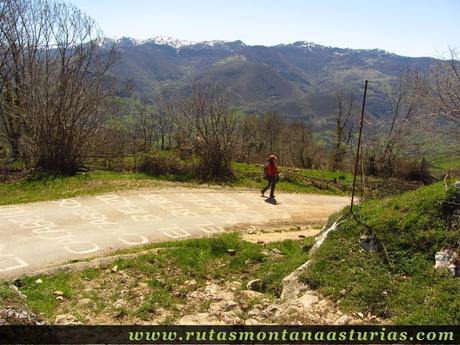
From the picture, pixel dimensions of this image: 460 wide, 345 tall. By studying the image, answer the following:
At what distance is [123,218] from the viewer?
17.8 metres

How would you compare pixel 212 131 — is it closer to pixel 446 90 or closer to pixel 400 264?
pixel 446 90

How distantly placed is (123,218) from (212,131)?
11.6 metres

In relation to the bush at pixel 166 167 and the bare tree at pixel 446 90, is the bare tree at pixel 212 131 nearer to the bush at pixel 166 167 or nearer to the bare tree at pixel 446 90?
the bush at pixel 166 167

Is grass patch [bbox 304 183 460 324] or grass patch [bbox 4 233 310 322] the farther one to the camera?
grass patch [bbox 4 233 310 322]

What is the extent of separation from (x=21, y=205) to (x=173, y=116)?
18182 millimetres

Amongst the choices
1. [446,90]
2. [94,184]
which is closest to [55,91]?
[94,184]

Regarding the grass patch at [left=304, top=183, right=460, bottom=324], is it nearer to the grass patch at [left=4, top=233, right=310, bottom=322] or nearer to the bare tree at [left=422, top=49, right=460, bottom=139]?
the grass patch at [left=4, top=233, right=310, bottom=322]

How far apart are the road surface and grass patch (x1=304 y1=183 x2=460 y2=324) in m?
7.39

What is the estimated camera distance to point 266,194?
83.5ft

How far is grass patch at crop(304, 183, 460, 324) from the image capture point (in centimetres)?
797

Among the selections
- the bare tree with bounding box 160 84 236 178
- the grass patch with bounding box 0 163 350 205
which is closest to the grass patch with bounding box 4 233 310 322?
the grass patch with bounding box 0 163 350 205

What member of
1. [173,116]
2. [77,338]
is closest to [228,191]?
[173,116]

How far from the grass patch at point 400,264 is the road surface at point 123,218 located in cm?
739

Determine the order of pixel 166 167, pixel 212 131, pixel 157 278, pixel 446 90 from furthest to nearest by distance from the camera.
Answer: pixel 212 131
pixel 166 167
pixel 446 90
pixel 157 278
